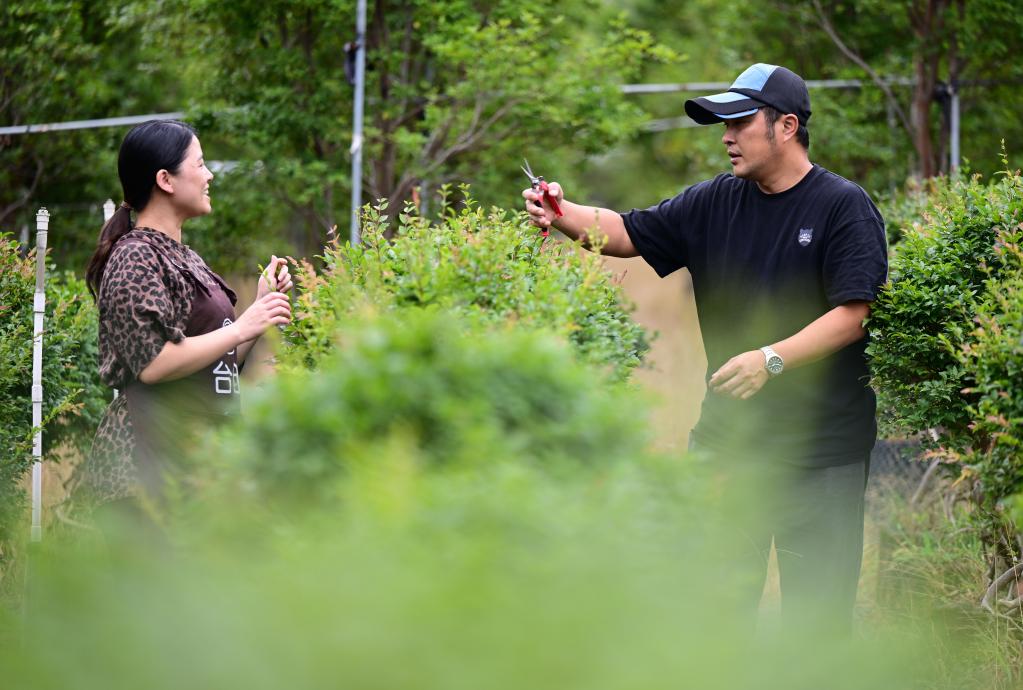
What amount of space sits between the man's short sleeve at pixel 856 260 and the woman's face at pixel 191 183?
80.0 inches

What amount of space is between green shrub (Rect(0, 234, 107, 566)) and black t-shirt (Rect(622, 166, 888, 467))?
8.22ft

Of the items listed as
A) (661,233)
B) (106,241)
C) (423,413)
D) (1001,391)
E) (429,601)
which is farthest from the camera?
(661,233)

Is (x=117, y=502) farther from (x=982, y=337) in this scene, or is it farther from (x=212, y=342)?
(x=982, y=337)

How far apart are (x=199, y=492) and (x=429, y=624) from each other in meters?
0.86

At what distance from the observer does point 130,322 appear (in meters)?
3.49

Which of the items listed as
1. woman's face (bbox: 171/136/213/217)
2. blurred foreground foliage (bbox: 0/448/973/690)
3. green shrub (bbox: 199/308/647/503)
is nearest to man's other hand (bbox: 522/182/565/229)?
woman's face (bbox: 171/136/213/217)

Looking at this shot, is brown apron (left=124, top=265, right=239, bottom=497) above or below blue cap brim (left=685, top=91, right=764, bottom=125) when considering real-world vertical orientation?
below

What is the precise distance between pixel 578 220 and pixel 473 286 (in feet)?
3.38

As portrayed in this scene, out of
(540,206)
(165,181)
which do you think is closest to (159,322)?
(165,181)

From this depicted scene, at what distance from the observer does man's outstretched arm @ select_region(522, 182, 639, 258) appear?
13.5 feet

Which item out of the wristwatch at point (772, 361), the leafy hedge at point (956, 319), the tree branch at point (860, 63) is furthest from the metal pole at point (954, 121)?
the wristwatch at point (772, 361)

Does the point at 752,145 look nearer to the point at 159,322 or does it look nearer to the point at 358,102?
the point at 159,322

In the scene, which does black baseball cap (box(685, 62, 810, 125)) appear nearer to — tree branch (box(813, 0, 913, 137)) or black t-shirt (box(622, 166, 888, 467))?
black t-shirt (box(622, 166, 888, 467))

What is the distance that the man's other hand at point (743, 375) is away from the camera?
12.1 feet
